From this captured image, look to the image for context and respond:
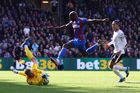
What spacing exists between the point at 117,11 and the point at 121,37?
2283 centimetres

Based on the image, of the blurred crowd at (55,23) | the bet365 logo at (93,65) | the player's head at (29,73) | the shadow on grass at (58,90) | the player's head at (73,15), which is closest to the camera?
the shadow on grass at (58,90)

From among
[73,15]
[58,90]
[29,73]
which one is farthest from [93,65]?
[58,90]

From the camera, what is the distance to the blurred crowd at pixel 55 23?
3828 centimetres

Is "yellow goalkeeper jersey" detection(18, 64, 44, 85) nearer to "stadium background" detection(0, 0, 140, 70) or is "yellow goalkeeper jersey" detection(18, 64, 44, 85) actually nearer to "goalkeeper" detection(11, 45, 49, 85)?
"goalkeeper" detection(11, 45, 49, 85)

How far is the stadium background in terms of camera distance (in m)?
38.0

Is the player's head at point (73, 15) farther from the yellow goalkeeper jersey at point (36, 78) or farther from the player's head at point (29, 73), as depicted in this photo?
the player's head at point (29, 73)

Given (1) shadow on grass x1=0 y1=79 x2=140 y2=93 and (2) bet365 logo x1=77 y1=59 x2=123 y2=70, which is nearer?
(1) shadow on grass x1=0 y1=79 x2=140 y2=93

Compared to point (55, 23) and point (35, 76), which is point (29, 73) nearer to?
point (35, 76)

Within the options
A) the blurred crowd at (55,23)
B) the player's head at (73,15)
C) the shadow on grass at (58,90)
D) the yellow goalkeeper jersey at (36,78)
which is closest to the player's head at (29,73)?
the yellow goalkeeper jersey at (36,78)

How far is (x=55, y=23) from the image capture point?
4441cm

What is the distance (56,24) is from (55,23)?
0.11 meters

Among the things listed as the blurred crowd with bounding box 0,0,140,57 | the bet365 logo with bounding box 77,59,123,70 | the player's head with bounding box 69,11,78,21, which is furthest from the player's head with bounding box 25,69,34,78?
the bet365 logo with bounding box 77,59,123,70

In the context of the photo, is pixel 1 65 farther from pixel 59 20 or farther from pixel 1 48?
pixel 59 20

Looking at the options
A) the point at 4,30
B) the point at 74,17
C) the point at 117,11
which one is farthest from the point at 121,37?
the point at 117,11
